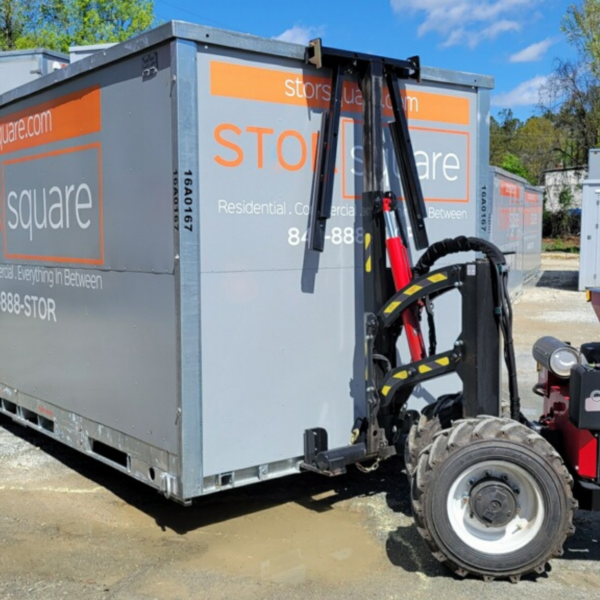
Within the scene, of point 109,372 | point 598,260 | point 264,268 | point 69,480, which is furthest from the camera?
point 598,260

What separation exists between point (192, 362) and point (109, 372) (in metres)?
0.98

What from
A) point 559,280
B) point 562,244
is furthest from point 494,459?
point 562,244

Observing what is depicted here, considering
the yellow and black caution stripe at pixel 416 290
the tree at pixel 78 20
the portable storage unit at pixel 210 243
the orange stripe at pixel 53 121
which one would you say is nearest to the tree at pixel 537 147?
the tree at pixel 78 20

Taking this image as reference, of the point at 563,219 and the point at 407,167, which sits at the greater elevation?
the point at 563,219

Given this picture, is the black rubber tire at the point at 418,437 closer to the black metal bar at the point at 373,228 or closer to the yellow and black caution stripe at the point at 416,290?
the black metal bar at the point at 373,228

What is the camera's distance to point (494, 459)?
405 cm

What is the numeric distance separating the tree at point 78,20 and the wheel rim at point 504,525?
90.0ft

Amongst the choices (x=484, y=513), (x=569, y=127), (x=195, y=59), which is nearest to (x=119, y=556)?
(x=484, y=513)

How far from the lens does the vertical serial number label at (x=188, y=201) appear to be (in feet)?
14.0

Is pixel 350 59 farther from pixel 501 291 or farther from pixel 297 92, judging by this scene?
pixel 501 291

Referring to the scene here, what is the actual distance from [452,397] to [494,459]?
98cm

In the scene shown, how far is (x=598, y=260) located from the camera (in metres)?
19.9

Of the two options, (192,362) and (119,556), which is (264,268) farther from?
(119,556)

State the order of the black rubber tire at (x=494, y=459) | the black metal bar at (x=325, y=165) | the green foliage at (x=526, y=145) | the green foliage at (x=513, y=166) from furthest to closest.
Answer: the green foliage at (x=526, y=145)
the green foliage at (x=513, y=166)
the black metal bar at (x=325, y=165)
the black rubber tire at (x=494, y=459)
